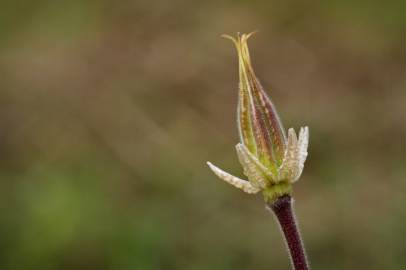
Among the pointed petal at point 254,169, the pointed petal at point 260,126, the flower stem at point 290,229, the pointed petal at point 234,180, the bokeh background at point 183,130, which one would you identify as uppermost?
the bokeh background at point 183,130

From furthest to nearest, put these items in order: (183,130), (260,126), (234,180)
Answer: (183,130) → (260,126) → (234,180)

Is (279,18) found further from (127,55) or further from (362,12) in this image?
(127,55)

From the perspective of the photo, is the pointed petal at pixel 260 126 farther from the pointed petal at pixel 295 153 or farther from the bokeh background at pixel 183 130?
the bokeh background at pixel 183 130

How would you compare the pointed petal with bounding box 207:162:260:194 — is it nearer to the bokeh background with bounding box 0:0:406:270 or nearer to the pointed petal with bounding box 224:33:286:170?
the pointed petal with bounding box 224:33:286:170

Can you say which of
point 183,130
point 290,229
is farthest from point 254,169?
point 183,130

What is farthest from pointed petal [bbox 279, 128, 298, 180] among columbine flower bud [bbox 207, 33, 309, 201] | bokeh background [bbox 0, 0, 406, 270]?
bokeh background [bbox 0, 0, 406, 270]

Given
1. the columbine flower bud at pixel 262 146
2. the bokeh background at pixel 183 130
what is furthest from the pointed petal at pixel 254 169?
the bokeh background at pixel 183 130

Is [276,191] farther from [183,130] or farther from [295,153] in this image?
[183,130]

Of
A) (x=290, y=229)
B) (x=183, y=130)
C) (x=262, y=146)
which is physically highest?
(x=183, y=130)
